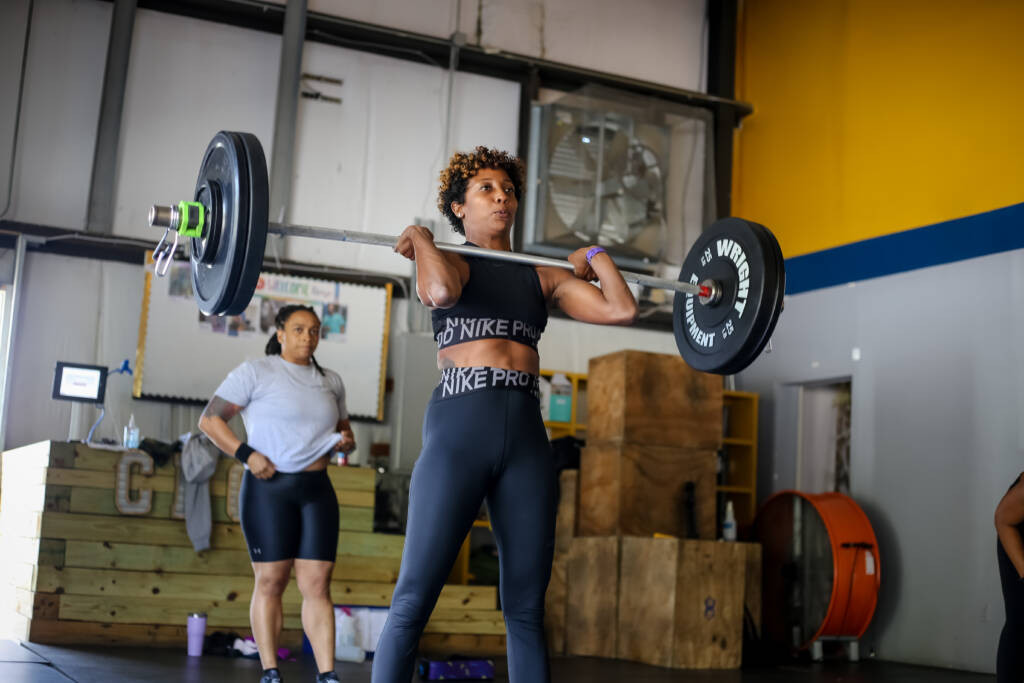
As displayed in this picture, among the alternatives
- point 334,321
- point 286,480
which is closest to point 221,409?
point 286,480

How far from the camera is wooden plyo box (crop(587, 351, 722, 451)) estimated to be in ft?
19.0

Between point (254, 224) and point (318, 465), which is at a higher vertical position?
point (254, 224)

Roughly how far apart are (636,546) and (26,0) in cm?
484

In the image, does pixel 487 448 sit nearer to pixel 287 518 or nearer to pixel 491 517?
pixel 491 517

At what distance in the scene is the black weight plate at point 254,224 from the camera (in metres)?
2.60

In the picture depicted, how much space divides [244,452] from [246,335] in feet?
9.75

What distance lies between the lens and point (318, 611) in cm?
362

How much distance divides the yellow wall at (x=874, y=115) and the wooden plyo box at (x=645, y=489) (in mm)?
2167

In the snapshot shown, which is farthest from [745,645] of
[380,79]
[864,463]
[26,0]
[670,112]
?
[26,0]

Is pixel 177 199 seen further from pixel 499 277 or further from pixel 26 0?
pixel 499 277

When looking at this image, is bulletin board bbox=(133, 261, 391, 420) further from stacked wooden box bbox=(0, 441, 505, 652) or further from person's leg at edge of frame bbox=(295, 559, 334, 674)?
person's leg at edge of frame bbox=(295, 559, 334, 674)

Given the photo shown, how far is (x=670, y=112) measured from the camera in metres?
7.77

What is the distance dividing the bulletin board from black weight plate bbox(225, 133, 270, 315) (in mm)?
3771

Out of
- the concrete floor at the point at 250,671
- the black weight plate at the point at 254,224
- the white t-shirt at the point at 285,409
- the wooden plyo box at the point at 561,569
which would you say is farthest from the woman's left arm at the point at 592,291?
the wooden plyo box at the point at 561,569
